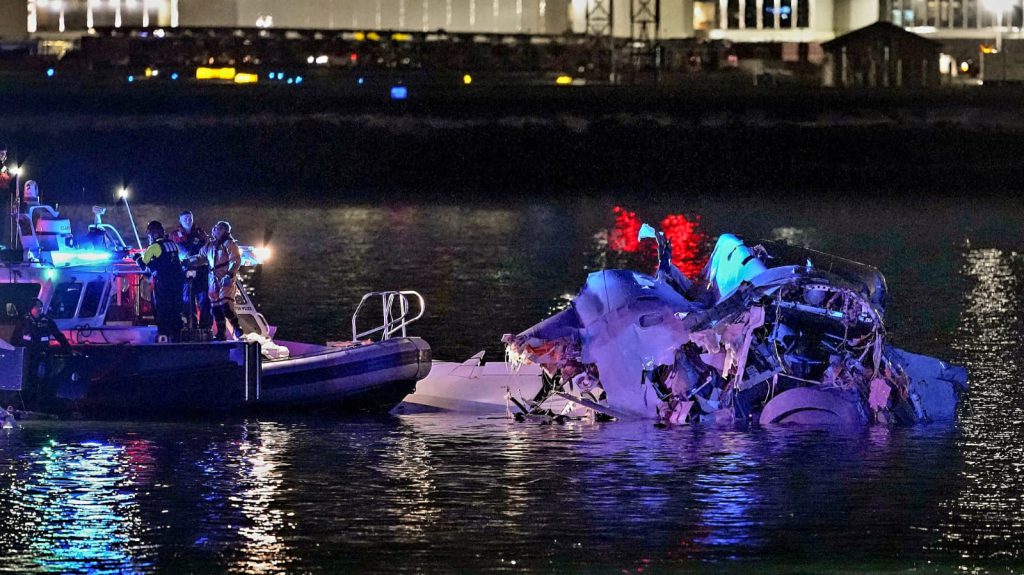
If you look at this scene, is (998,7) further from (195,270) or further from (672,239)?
(195,270)

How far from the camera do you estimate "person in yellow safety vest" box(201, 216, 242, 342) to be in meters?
21.2

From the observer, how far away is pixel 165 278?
20844 millimetres

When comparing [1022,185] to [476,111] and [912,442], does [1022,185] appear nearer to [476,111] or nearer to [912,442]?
[476,111]

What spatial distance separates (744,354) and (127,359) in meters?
6.75

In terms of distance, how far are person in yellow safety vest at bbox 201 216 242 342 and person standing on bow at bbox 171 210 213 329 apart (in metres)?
0.06

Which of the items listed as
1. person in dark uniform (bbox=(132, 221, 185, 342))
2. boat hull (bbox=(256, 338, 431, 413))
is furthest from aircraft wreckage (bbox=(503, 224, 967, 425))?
person in dark uniform (bbox=(132, 221, 185, 342))

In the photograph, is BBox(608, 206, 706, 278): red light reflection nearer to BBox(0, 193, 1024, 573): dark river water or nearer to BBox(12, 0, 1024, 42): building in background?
BBox(0, 193, 1024, 573): dark river water

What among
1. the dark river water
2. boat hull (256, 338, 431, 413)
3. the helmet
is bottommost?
the dark river water

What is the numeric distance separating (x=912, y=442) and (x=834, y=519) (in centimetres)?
371

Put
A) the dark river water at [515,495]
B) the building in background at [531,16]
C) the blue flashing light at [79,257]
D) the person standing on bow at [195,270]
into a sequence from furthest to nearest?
the building in background at [531,16]
the blue flashing light at [79,257]
the person standing on bow at [195,270]
the dark river water at [515,495]

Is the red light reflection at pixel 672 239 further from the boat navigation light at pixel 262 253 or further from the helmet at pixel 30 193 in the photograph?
the helmet at pixel 30 193

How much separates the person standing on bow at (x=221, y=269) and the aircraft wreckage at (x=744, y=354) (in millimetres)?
3203

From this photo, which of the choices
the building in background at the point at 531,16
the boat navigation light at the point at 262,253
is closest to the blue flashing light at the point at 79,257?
the boat navigation light at the point at 262,253

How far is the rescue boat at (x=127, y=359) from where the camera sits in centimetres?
2062
